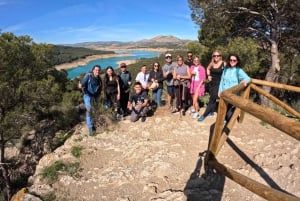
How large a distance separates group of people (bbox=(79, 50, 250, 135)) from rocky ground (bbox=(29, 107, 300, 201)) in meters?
0.49

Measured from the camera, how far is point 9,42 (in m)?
13.0

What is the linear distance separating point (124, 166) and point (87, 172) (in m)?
0.68

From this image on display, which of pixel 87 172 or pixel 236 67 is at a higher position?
pixel 236 67

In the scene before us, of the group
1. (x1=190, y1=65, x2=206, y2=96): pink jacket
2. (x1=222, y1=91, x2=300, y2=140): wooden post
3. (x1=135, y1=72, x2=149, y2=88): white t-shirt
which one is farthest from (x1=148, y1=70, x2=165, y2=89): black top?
(x1=222, y1=91, x2=300, y2=140): wooden post

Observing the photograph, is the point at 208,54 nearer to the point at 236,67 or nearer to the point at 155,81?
the point at 155,81

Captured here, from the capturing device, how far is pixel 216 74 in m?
7.20

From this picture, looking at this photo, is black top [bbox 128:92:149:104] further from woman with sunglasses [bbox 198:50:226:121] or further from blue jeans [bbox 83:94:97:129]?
woman with sunglasses [bbox 198:50:226:121]

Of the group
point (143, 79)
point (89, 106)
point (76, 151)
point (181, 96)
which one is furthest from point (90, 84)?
point (181, 96)

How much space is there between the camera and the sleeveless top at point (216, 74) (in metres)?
7.12

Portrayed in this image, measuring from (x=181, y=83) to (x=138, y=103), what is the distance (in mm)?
1214

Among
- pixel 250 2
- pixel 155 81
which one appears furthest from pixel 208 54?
pixel 155 81

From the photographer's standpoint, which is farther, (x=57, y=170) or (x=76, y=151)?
(x=76, y=151)

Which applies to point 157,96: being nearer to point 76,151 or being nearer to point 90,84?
point 90,84

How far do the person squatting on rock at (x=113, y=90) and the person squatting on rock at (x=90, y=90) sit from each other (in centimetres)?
42
